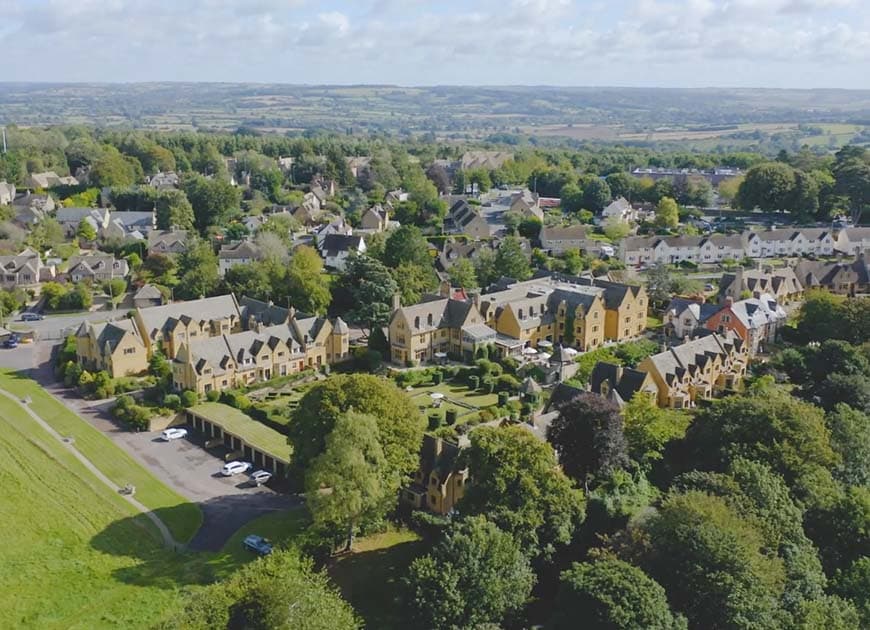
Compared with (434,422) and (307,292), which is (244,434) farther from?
(307,292)

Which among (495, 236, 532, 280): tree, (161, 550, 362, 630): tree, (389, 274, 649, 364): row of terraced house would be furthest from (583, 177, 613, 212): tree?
(161, 550, 362, 630): tree

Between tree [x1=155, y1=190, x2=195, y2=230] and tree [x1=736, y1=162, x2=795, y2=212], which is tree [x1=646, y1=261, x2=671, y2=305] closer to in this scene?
tree [x1=736, y1=162, x2=795, y2=212]

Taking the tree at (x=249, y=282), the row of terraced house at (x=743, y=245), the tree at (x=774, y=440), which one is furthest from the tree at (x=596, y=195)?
the tree at (x=774, y=440)

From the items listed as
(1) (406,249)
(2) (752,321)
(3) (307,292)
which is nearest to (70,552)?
(3) (307,292)

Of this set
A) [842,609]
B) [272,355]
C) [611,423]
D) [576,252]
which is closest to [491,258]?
[576,252]

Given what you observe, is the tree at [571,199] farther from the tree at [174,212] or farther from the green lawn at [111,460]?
the green lawn at [111,460]
